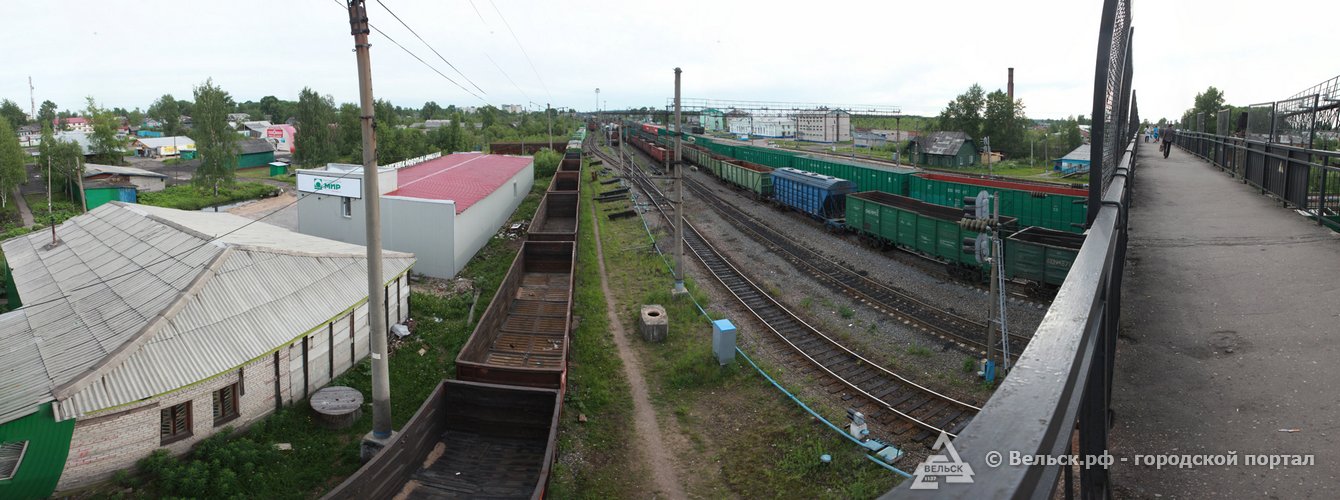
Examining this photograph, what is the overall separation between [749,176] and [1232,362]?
38396mm

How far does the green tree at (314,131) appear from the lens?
2817 inches

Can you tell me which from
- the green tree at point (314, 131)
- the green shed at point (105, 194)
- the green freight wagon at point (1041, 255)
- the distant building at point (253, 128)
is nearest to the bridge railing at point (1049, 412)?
the green freight wagon at point (1041, 255)

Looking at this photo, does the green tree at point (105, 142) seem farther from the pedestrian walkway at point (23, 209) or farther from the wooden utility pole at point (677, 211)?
→ the wooden utility pole at point (677, 211)

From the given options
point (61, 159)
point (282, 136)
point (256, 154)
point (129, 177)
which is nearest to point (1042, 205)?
point (129, 177)

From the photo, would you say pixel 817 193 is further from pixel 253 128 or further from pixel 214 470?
pixel 253 128

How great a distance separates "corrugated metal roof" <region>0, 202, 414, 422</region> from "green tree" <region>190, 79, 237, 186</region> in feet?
107

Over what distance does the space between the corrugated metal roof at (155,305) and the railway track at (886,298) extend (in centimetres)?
1285

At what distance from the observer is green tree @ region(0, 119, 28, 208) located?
4747 centimetres

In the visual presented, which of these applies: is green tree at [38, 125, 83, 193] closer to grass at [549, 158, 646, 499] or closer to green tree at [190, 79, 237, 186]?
green tree at [190, 79, 237, 186]

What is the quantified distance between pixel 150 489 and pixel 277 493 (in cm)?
184

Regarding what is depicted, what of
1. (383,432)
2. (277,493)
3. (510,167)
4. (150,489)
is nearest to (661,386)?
(383,432)

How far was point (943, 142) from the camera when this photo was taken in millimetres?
63625

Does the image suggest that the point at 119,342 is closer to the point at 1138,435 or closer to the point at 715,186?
the point at 1138,435

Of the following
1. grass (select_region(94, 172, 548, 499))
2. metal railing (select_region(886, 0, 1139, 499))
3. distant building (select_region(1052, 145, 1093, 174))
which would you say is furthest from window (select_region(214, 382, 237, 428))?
distant building (select_region(1052, 145, 1093, 174))
